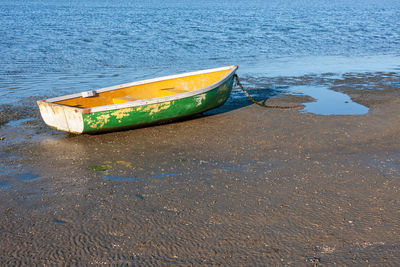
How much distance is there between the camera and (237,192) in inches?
206

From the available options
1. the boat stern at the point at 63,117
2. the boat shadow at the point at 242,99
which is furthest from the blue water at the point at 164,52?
the boat stern at the point at 63,117

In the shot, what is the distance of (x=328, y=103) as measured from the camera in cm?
1023

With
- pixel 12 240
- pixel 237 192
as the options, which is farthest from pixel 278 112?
pixel 12 240

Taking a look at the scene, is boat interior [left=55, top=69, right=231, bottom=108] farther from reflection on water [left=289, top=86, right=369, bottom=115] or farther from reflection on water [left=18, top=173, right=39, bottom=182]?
reflection on water [left=18, top=173, right=39, bottom=182]

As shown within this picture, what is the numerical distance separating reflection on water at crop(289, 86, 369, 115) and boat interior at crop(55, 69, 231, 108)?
8.07ft

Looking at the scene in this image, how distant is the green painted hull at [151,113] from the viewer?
7631 millimetres

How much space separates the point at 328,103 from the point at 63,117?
21.5ft

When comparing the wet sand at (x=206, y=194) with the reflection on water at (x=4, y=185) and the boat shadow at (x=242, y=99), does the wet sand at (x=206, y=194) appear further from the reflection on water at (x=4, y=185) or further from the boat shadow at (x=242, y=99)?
the boat shadow at (x=242, y=99)

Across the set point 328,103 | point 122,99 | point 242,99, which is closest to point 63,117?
point 122,99

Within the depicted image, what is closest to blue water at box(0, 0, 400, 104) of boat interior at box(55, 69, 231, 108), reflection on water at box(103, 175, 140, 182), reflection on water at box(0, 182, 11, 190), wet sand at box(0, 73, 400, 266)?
boat interior at box(55, 69, 231, 108)

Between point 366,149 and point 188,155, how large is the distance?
10.1 feet

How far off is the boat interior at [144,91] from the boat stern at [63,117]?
0.56 metres

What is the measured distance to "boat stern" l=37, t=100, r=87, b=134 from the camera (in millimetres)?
7445

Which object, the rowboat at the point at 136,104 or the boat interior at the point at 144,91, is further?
the boat interior at the point at 144,91
